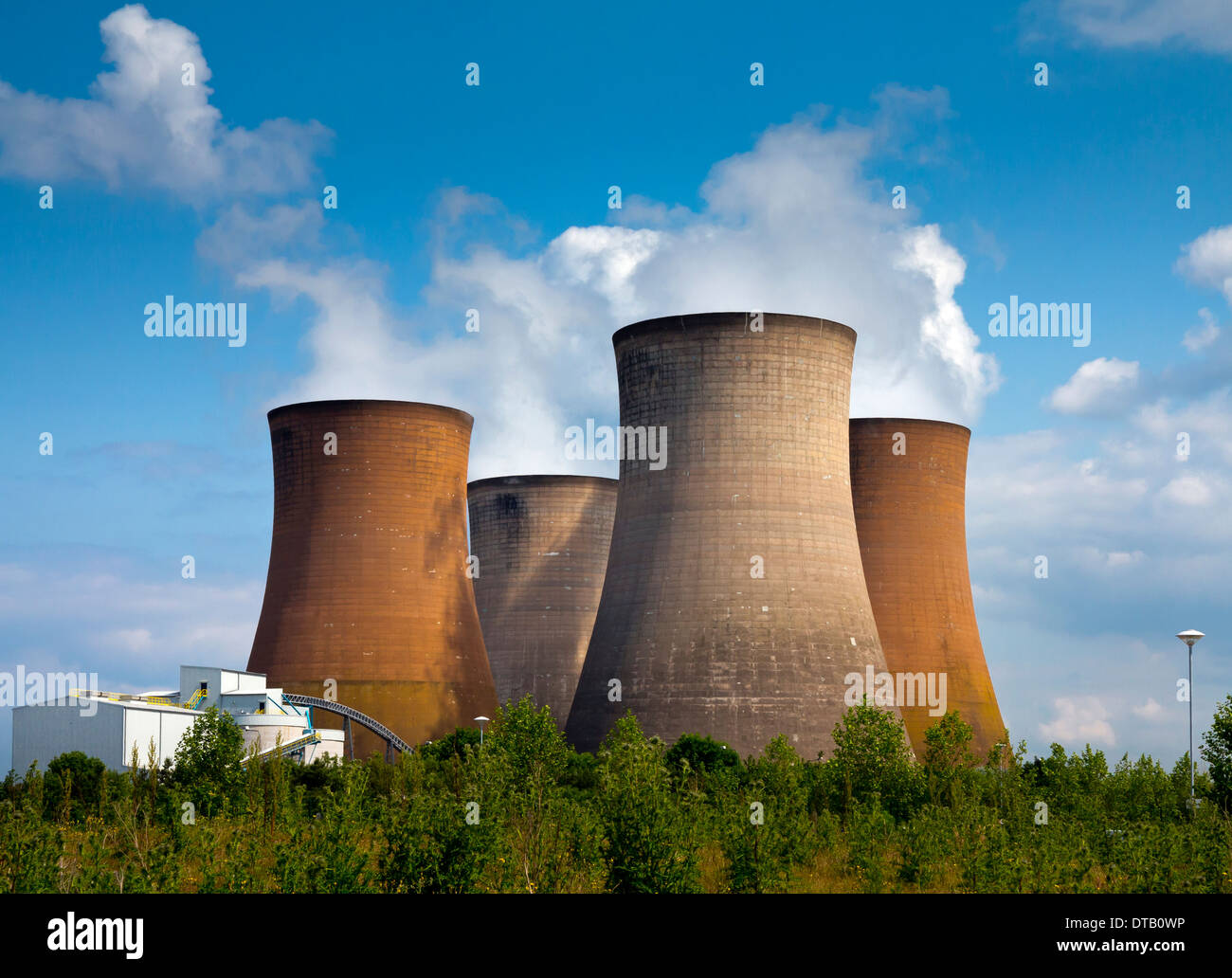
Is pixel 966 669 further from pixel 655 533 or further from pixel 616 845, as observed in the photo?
pixel 616 845

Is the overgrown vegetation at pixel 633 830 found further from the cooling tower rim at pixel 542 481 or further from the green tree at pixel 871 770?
the cooling tower rim at pixel 542 481

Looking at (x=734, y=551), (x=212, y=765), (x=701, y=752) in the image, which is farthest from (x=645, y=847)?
(x=734, y=551)

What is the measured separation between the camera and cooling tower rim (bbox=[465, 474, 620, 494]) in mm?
49469

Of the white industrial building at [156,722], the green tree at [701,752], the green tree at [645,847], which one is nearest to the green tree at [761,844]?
the green tree at [645,847]

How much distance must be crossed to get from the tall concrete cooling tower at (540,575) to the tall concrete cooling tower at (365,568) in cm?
910

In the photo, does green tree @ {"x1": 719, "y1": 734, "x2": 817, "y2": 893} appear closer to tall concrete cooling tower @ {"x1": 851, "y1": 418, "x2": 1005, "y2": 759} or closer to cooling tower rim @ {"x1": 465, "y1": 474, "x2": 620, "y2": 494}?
tall concrete cooling tower @ {"x1": 851, "y1": 418, "x2": 1005, "y2": 759}

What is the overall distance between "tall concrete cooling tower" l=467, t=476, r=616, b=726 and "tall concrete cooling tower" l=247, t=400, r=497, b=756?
910 cm

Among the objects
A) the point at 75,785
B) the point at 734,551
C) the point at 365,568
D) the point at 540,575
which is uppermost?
the point at 540,575

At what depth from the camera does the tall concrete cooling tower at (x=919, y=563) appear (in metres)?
39.4

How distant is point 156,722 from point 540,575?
17778mm

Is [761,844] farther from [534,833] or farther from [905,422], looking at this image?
[905,422]

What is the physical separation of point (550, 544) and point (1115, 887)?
37194 mm

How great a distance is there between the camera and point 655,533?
30.8 metres

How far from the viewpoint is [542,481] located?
162ft
